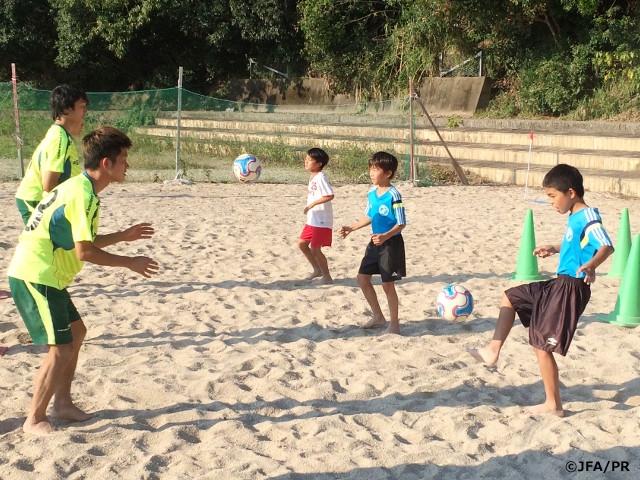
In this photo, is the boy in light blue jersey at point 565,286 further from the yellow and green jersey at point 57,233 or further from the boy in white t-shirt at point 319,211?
the boy in white t-shirt at point 319,211

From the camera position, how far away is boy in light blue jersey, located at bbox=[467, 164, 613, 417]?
4.27 meters

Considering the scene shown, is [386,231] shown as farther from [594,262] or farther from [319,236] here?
[594,262]

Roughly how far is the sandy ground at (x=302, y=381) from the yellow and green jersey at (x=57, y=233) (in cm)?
85

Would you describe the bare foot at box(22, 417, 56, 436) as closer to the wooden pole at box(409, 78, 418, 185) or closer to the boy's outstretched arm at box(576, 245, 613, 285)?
the boy's outstretched arm at box(576, 245, 613, 285)

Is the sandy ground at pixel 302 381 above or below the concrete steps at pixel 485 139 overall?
below

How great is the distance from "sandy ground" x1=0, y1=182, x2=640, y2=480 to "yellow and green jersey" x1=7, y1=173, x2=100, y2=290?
848 millimetres

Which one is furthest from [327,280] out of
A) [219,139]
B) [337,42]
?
[337,42]

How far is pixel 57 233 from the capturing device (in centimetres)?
403

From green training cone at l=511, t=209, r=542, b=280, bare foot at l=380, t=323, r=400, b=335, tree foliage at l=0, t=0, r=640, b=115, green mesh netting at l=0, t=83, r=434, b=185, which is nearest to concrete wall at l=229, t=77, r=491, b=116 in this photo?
tree foliage at l=0, t=0, r=640, b=115

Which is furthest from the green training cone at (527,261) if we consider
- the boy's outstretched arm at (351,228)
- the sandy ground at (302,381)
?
the boy's outstretched arm at (351,228)

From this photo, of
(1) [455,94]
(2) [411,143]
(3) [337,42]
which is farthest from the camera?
(3) [337,42]

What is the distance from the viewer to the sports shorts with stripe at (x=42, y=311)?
400cm

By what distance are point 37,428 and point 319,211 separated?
13.2 feet

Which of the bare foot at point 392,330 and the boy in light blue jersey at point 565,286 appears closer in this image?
the boy in light blue jersey at point 565,286
